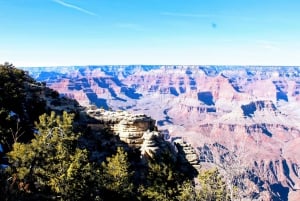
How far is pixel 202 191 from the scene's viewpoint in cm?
4284

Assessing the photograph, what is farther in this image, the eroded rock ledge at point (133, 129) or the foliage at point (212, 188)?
the eroded rock ledge at point (133, 129)

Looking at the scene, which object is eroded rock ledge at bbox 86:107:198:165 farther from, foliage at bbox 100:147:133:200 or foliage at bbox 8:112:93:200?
foliage at bbox 8:112:93:200

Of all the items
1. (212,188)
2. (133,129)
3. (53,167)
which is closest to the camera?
(53,167)

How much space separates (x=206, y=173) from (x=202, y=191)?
3108 millimetres

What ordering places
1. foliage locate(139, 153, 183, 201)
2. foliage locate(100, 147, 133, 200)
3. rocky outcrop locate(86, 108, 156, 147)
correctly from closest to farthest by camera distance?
foliage locate(100, 147, 133, 200)
foliage locate(139, 153, 183, 201)
rocky outcrop locate(86, 108, 156, 147)

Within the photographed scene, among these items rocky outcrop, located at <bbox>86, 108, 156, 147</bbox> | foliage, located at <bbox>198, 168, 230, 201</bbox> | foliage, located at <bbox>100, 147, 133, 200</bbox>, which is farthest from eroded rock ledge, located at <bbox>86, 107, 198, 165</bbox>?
A: foliage, located at <bbox>198, 168, 230, 201</bbox>

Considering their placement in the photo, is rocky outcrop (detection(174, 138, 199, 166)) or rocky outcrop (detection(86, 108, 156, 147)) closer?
rocky outcrop (detection(86, 108, 156, 147))

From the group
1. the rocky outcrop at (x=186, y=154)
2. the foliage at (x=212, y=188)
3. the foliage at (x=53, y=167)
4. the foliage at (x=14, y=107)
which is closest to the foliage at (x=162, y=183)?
the foliage at (x=212, y=188)

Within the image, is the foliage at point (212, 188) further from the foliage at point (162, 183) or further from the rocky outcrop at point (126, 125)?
the rocky outcrop at point (126, 125)

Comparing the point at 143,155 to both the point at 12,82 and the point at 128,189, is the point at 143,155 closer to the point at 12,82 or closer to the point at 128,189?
the point at 128,189

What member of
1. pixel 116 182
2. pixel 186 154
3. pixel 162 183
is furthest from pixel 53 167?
pixel 186 154

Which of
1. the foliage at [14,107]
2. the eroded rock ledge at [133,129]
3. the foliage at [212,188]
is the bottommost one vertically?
the foliage at [212,188]

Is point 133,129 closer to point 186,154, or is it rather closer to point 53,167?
point 186,154

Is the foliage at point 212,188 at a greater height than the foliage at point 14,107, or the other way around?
the foliage at point 14,107
